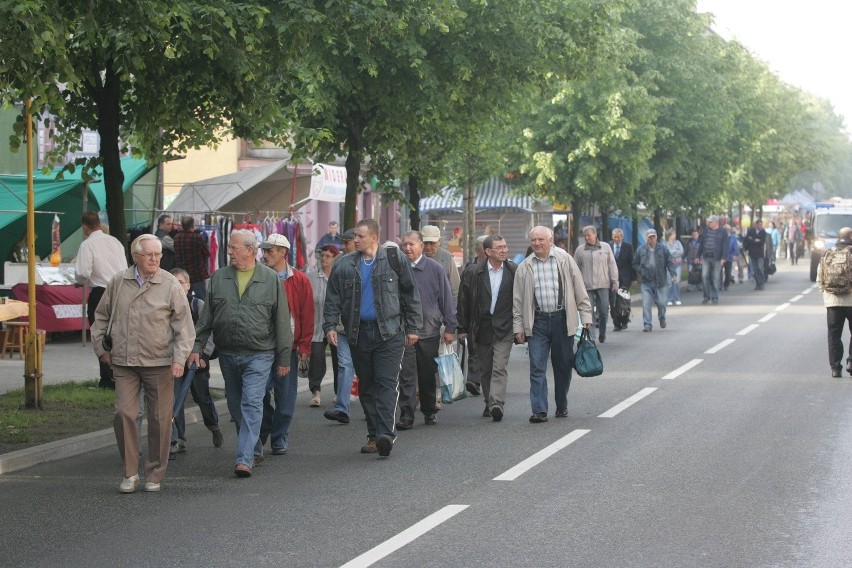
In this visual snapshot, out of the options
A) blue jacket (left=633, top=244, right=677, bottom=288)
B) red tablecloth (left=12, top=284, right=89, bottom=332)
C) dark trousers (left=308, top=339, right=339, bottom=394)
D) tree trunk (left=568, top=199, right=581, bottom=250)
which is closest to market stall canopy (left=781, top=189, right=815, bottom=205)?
tree trunk (left=568, top=199, right=581, bottom=250)

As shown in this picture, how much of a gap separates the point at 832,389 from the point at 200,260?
930 centimetres

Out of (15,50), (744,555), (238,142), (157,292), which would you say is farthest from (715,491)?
(238,142)

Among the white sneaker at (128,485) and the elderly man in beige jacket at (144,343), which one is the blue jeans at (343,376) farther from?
the white sneaker at (128,485)

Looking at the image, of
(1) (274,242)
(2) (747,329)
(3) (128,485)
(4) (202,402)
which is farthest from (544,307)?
(2) (747,329)

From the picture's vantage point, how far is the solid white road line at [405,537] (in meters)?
7.17

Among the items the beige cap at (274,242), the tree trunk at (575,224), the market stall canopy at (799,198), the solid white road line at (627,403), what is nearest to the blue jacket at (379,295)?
the beige cap at (274,242)

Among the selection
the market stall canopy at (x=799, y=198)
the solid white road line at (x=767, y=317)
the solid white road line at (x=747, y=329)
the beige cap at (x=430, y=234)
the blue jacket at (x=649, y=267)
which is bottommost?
the solid white road line at (x=747, y=329)

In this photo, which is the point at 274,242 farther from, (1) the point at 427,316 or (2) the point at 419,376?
(2) the point at 419,376

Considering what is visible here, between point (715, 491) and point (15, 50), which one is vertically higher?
point (15, 50)

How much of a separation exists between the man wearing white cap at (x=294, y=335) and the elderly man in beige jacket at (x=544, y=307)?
2.51 meters

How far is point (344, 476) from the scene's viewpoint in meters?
10.1

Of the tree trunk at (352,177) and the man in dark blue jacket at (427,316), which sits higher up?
the tree trunk at (352,177)

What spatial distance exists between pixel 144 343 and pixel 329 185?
18.8 meters

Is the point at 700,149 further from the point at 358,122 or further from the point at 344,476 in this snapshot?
the point at 344,476
